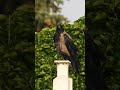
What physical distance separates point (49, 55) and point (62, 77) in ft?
3.33

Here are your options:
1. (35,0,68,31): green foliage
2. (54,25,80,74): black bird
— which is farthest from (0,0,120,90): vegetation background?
(35,0,68,31): green foliage

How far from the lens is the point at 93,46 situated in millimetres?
6559

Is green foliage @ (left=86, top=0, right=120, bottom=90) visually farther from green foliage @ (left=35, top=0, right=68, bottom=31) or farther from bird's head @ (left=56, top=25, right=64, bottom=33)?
green foliage @ (left=35, top=0, right=68, bottom=31)

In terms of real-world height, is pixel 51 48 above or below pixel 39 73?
above

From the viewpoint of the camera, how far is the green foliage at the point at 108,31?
636cm

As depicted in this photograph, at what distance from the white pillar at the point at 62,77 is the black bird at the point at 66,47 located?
261 mm

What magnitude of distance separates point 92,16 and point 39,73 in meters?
2.28

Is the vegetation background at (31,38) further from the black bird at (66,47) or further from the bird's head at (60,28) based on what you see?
the bird's head at (60,28)

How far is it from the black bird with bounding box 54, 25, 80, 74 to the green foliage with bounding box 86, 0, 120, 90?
3.75 ft

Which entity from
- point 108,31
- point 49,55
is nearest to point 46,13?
point 49,55

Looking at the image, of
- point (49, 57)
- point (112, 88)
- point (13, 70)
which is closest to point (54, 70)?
point (49, 57)

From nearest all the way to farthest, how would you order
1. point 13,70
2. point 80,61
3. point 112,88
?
point 112,88, point 13,70, point 80,61

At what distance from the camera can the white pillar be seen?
720 centimetres

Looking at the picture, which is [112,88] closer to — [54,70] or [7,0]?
[54,70]
